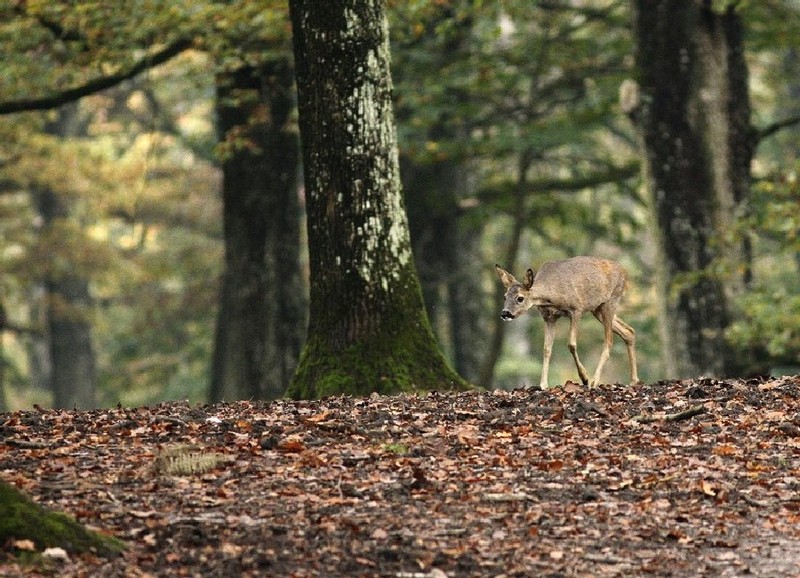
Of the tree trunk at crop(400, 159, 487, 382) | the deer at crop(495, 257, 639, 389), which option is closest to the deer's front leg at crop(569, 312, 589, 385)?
the deer at crop(495, 257, 639, 389)

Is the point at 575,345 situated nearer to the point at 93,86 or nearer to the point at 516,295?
the point at 516,295

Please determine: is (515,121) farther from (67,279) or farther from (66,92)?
(67,279)

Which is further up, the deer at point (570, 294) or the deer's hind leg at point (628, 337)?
the deer at point (570, 294)

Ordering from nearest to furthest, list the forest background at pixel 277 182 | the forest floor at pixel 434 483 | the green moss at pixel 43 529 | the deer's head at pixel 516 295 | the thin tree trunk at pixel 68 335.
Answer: the green moss at pixel 43 529 < the forest floor at pixel 434 483 < the deer's head at pixel 516 295 < the forest background at pixel 277 182 < the thin tree trunk at pixel 68 335

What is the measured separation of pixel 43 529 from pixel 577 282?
6.29 meters

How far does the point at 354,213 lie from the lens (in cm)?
1242

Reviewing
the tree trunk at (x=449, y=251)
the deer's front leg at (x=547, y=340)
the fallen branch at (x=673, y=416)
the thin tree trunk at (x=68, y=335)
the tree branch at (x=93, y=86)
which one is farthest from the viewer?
the thin tree trunk at (x=68, y=335)

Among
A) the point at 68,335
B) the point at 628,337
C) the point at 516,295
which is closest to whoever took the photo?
the point at 516,295

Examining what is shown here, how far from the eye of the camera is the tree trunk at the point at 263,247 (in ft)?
67.8

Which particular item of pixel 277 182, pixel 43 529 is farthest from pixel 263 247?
pixel 43 529

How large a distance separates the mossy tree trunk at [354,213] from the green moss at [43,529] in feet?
15.7

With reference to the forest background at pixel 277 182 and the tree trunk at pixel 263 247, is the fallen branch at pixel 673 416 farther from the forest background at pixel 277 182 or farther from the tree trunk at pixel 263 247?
the tree trunk at pixel 263 247

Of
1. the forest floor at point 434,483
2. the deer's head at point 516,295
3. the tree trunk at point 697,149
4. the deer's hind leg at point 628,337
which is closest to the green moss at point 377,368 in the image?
the forest floor at point 434,483

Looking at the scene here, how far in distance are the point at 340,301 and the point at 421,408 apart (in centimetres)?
173
